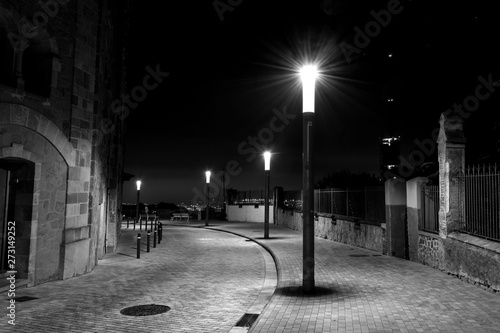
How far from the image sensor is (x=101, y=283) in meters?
9.49

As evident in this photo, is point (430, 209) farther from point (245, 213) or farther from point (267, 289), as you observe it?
point (245, 213)

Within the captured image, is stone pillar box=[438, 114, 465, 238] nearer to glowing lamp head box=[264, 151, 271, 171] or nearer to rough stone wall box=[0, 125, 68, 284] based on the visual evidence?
glowing lamp head box=[264, 151, 271, 171]

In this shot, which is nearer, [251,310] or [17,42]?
[251,310]

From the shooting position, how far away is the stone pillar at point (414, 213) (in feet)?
40.5

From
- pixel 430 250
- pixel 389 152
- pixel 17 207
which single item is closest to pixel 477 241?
pixel 430 250

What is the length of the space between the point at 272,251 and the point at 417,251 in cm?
506

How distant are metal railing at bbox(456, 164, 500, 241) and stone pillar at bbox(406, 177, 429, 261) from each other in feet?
6.76

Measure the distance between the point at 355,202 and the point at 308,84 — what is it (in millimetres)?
10044

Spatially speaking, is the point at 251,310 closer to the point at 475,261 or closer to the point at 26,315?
the point at 26,315

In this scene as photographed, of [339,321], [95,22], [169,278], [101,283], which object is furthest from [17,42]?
[339,321]

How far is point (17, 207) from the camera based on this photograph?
9367 millimetres

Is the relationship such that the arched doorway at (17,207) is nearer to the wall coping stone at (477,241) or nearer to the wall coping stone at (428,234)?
the wall coping stone at (477,241)

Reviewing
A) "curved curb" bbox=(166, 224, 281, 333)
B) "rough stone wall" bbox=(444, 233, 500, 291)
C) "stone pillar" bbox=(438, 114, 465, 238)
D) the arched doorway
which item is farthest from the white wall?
the arched doorway

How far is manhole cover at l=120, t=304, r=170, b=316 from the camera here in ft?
22.8
